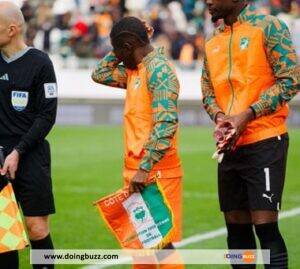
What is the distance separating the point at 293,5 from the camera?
27.8 metres

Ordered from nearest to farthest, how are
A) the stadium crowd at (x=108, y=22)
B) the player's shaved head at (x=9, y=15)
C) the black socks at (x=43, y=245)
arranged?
the player's shaved head at (x=9, y=15) → the black socks at (x=43, y=245) → the stadium crowd at (x=108, y=22)

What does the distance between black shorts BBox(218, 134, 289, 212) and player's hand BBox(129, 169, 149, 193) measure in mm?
558

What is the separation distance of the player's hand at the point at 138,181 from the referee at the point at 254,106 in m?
0.57

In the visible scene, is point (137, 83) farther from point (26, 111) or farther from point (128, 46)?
point (26, 111)

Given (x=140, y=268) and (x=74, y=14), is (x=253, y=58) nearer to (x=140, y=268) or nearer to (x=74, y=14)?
(x=140, y=268)

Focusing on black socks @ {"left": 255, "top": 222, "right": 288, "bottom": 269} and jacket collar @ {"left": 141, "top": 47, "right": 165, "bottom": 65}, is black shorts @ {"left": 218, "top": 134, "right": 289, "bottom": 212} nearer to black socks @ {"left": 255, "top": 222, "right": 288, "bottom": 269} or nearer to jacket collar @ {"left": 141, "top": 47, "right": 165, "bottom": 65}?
black socks @ {"left": 255, "top": 222, "right": 288, "bottom": 269}

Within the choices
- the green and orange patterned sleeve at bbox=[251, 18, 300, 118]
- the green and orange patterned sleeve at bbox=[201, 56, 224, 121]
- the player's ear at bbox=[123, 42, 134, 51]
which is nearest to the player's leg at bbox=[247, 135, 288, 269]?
the green and orange patterned sleeve at bbox=[251, 18, 300, 118]

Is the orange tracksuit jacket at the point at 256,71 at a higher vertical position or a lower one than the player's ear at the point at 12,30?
lower

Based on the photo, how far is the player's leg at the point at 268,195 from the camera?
6953 mm

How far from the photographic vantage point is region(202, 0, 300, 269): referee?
6945mm

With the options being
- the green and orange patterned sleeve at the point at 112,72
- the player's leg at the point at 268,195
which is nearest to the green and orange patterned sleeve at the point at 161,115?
the player's leg at the point at 268,195

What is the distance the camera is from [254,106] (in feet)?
22.8

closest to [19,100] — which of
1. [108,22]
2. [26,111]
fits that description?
[26,111]

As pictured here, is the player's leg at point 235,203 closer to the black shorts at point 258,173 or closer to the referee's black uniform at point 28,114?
the black shorts at point 258,173
